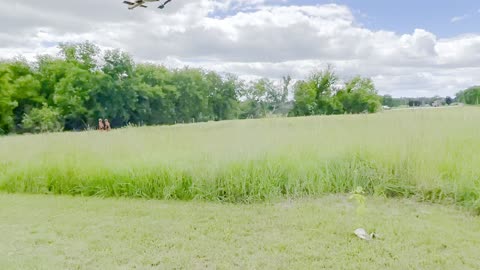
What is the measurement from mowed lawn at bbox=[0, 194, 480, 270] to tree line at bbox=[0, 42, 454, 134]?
57.4 feet

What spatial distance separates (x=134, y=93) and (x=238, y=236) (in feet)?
89.1

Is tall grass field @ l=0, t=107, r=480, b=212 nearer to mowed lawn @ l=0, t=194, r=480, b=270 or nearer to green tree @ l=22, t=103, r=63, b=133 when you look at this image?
mowed lawn @ l=0, t=194, r=480, b=270

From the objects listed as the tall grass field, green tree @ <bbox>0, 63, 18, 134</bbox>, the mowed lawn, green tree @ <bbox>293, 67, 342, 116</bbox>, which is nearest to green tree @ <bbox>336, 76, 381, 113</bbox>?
green tree @ <bbox>293, 67, 342, 116</bbox>

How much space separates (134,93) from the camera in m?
28.0

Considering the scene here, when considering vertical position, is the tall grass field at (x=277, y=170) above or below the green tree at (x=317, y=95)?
below

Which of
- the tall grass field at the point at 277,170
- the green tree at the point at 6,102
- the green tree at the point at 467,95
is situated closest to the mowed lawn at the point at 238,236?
the tall grass field at the point at 277,170

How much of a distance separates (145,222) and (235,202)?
3.33 ft

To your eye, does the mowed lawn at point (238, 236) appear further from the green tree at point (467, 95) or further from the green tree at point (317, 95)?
the green tree at point (317, 95)

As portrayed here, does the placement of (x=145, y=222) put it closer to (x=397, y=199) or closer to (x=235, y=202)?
(x=235, y=202)

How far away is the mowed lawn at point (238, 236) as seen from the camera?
2.27 metres

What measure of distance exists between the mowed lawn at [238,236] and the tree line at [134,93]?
1749cm

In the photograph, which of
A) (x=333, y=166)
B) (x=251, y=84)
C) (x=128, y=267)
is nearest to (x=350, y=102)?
(x=251, y=84)

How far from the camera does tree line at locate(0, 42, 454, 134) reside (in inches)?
977

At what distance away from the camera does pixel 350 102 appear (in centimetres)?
3566
